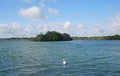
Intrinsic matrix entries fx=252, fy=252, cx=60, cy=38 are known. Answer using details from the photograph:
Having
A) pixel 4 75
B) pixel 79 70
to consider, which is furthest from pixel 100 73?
pixel 4 75

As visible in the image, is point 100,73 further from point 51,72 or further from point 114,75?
point 51,72

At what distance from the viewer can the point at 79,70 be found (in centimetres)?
3684

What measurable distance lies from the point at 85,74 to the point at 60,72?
3.73 metres

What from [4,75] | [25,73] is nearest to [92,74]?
[25,73]

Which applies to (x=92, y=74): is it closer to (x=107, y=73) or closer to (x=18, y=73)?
(x=107, y=73)

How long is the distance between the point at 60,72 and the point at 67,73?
134cm

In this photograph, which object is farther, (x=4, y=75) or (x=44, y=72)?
(x=44, y=72)

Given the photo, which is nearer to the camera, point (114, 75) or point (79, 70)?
point (114, 75)

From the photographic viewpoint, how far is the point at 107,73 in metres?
34.2

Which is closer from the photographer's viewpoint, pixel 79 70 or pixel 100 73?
pixel 100 73

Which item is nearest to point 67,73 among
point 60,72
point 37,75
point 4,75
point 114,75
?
point 60,72

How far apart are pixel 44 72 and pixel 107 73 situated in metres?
8.71

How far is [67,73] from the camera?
113ft

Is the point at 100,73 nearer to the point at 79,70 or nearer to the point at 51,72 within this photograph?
the point at 79,70
